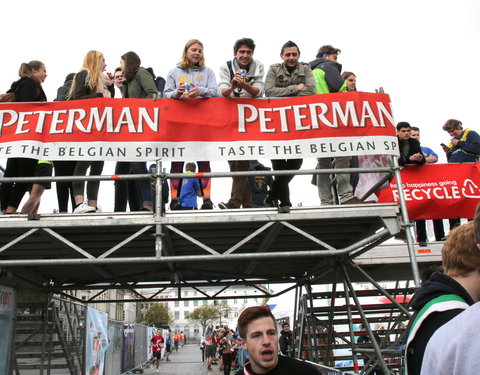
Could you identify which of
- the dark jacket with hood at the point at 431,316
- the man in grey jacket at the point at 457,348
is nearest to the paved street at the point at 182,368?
the dark jacket with hood at the point at 431,316

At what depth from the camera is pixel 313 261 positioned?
25.2ft

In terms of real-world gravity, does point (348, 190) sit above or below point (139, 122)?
below

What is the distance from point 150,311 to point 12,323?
78932mm

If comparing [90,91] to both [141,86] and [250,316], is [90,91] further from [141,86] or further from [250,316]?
[250,316]

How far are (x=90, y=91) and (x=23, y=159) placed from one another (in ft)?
4.09

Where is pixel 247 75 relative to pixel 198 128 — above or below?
above

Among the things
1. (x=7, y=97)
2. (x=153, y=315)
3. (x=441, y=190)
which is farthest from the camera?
(x=153, y=315)

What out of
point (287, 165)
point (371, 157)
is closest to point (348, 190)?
point (371, 157)

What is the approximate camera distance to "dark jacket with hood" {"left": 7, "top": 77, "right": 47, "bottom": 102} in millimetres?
6039

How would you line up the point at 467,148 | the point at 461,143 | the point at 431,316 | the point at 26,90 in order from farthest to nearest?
the point at 461,143
the point at 467,148
the point at 26,90
the point at 431,316

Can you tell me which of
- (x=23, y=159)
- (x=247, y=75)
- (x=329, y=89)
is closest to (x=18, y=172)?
(x=23, y=159)

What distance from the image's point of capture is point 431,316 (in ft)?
7.07

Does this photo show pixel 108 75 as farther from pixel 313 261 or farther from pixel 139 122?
pixel 313 261

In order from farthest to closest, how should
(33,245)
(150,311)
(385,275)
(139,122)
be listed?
(150,311) < (385,275) < (33,245) < (139,122)
